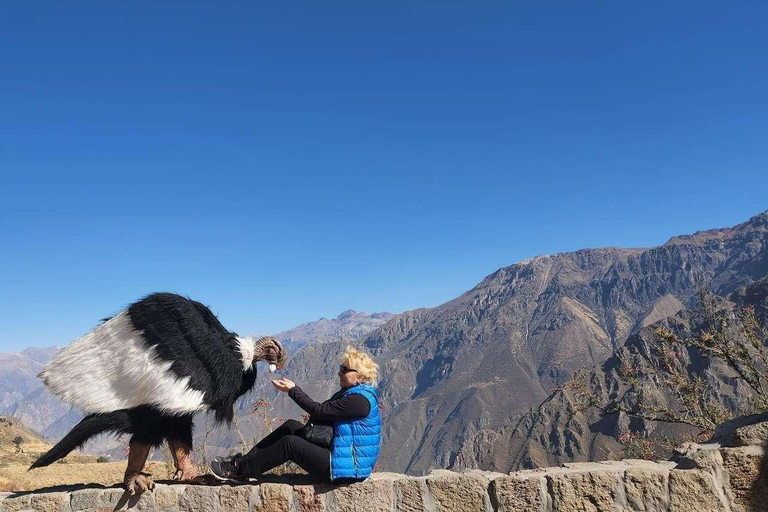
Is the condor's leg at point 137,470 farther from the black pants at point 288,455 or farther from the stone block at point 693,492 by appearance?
the stone block at point 693,492

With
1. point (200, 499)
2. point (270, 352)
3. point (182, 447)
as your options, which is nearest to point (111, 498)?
point (182, 447)

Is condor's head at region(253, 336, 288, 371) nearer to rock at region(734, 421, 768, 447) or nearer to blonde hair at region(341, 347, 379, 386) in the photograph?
blonde hair at region(341, 347, 379, 386)

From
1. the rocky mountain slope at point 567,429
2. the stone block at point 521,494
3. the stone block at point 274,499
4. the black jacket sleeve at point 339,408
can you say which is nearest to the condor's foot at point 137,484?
the stone block at point 274,499

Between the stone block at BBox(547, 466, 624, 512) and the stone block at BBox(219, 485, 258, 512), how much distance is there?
1.92 metres

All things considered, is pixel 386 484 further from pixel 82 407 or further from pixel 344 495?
pixel 82 407

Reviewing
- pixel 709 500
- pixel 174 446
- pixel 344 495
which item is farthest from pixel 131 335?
pixel 709 500

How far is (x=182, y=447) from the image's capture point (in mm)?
3594

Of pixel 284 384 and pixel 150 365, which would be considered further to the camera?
pixel 284 384

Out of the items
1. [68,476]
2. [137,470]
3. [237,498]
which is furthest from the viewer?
[68,476]

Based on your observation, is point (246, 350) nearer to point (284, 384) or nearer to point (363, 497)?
point (284, 384)

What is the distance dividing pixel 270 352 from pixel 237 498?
3.39 ft

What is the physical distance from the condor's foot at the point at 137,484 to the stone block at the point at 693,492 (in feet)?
11.0

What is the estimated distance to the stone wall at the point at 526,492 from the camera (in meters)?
3.02

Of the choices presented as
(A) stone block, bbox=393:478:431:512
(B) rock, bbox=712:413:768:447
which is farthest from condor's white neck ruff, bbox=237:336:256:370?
(B) rock, bbox=712:413:768:447
